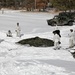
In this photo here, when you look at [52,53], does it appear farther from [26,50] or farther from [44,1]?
[44,1]

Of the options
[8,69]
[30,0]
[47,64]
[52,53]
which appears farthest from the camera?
[30,0]

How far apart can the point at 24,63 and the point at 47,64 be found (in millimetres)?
1183

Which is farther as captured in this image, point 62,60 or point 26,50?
point 26,50

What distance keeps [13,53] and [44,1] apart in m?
62.3

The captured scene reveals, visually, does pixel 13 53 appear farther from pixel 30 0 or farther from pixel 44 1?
pixel 30 0

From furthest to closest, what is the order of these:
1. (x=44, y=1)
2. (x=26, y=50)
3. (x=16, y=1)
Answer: (x=16, y=1)
(x=44, y=1)
(x=26, y=50)

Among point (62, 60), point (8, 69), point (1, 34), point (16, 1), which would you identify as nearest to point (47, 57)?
point (62, 60)

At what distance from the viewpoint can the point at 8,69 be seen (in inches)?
485

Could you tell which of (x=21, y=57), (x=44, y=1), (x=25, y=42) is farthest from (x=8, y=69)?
(x=44, y=1)

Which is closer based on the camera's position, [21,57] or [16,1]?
[21,57]

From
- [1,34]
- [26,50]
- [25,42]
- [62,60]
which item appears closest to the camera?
[62,60]

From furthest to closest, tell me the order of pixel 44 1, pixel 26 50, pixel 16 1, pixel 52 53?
pixel 16 1
pixel 44 1
pixel 26 50
pixel 52 53

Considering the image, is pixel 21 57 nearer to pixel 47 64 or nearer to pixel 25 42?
pixel 47 64

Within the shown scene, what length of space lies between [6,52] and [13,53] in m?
0.61
